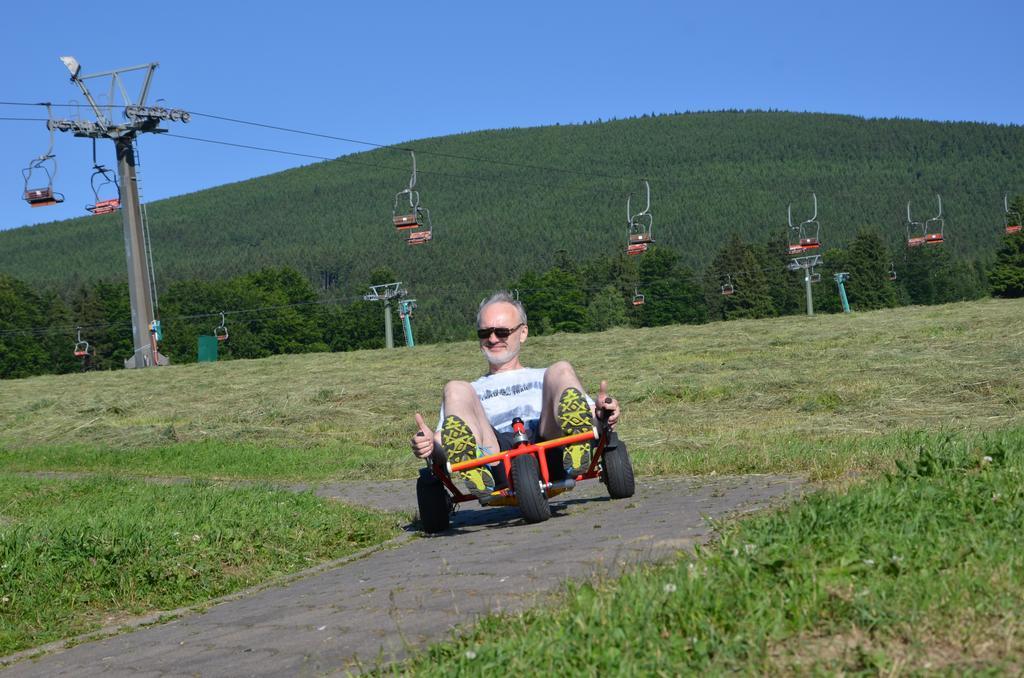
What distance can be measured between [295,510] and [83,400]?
71.9 feet

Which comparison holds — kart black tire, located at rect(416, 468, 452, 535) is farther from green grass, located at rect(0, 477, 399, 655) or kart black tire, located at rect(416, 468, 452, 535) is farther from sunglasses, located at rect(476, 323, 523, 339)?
sunglasses, located at rect(476, 323, 523, 339)

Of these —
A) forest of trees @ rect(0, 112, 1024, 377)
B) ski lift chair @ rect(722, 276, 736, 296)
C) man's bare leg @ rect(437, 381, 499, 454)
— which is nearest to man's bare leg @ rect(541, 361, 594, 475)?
man's bare leg @ rect(437, 381, 499, 454)

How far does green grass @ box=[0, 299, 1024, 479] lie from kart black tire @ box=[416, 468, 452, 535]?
8.51 feet

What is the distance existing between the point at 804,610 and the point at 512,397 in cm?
441

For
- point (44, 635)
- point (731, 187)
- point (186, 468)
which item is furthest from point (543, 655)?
point (731, 187)

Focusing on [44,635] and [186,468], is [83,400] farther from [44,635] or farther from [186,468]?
[44,635]

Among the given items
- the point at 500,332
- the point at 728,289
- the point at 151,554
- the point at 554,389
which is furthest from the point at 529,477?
the point at 728,289

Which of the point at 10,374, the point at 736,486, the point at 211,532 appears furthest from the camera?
the point at 10,374

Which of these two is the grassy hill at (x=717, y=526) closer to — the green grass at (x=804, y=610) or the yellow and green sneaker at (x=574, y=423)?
the green grass at (x=804, y=610)

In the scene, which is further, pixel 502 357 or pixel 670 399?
pixel 670 399

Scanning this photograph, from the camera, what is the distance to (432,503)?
7785 millimetres

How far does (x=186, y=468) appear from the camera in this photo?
1617cm

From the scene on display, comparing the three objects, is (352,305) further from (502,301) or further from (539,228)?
(502,301)

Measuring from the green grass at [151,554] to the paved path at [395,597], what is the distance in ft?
1.94
